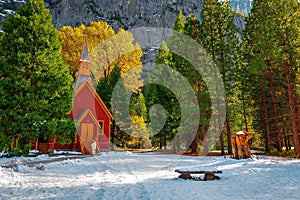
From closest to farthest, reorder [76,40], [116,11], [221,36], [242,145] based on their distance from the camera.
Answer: [242,145], [221,36], [76,40], [116,11]

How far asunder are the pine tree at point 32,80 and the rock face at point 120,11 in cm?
8663

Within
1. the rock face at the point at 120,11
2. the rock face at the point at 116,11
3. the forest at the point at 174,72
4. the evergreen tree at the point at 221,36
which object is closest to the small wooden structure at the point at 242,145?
the forest at the point at 174,72

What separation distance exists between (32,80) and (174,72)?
49.0ft

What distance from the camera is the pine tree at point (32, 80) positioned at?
55.8 ft

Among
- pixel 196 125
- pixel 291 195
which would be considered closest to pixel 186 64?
pixel 196 125

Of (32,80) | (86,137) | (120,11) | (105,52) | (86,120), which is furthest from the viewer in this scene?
(120,11)

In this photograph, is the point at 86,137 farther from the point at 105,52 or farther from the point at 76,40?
the point at 76,40

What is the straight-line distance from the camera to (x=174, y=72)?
93.7 ft

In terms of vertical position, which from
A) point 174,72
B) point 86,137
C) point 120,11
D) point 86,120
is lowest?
point 86,137

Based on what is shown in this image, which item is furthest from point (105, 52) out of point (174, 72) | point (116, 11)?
point (116, 11)

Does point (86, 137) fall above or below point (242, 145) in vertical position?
above

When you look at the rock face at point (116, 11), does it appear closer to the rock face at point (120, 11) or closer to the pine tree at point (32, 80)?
the rock face at point (120, 11)

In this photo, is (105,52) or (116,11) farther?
(116,11)

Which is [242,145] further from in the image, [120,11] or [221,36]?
[120,11]
